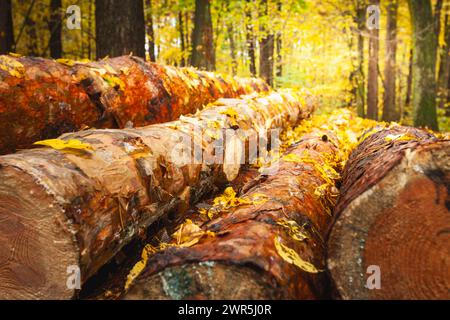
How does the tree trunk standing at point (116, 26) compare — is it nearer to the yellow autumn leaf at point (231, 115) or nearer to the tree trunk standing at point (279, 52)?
the yellow autumn leaf at point (231, 115)

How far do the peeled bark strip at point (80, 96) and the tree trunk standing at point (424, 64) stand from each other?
21.6 feet

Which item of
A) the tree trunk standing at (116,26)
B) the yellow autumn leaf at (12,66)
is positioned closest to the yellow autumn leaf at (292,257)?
the yellow autumn leaf at (12,66)

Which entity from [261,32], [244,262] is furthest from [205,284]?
[261,32]

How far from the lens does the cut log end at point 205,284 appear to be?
1.33 m

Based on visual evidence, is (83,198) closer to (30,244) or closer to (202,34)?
(30,244)

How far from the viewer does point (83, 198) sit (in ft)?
5.29

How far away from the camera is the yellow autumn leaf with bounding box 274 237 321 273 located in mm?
1496

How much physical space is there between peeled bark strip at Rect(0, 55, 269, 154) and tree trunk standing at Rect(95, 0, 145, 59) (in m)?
1.60

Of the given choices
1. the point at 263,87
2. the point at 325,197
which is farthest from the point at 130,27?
the point at 325,197

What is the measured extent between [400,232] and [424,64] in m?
8.35

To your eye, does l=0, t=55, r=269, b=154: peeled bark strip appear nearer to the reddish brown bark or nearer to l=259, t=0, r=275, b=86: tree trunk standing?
the reddish brown bark

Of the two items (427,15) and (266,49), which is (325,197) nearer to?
(427,15)

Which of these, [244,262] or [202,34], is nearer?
[244,262]

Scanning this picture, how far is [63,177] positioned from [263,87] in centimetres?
681
